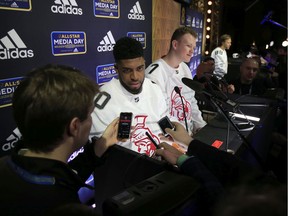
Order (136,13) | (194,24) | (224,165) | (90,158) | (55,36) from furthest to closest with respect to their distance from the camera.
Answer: (194,24) < (136,13) < (55,36) < (90,158) < (224,165)

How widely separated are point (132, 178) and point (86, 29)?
159 centimetres

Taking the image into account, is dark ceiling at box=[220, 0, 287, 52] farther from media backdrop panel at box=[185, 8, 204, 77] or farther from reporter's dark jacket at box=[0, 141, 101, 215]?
reporter's dark jacket at box=[0, 141, 101, 215]

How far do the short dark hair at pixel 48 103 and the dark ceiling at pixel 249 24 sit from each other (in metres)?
10.0

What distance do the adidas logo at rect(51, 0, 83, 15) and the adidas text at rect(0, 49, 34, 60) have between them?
0.39 m

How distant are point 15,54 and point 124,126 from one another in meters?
0.91

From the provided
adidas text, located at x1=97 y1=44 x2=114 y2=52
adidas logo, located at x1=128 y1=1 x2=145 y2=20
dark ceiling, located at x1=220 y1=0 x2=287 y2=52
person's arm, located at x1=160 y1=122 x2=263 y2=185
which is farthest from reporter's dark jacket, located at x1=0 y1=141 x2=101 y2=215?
dark ceiling, located at x1=220 y1=0 x2=287 y2=52

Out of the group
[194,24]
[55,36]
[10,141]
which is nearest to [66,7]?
[55,36]

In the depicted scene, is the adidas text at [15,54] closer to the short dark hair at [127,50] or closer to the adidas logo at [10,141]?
the adidas logo at [10,141]

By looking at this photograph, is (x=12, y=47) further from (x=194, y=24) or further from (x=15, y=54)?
(x=194, y=24)

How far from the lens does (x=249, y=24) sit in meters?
10.6

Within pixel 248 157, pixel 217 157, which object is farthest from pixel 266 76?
pixel 217 157

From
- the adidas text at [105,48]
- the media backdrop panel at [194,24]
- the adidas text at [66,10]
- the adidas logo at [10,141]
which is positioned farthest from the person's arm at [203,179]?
the media backdrop panel at [194,24]

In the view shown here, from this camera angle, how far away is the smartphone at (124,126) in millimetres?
1256

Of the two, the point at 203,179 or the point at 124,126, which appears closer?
the point at 203,179
